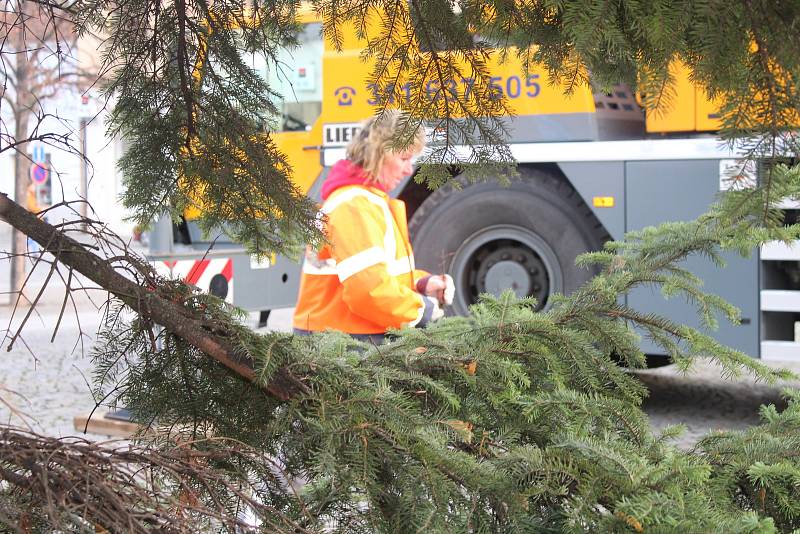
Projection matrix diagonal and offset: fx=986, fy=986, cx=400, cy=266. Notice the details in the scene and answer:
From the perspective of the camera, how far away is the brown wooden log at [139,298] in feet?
6.13

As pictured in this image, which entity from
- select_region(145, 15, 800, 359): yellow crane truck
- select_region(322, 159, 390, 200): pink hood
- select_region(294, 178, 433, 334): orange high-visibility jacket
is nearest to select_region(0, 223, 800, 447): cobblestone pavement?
select_region(145, 15, 800, 359): yellow crane truck

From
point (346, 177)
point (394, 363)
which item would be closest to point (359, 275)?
point (346, 177)

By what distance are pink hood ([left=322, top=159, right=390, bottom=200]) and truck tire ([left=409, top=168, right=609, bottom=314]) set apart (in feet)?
6.80

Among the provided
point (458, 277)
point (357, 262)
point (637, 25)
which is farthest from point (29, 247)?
point (458, 277)

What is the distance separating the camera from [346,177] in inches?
157

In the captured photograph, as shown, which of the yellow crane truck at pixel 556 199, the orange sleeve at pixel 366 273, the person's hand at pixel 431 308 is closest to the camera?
the orange sleeve at pixel 366 273

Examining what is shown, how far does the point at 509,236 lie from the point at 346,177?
2442mm

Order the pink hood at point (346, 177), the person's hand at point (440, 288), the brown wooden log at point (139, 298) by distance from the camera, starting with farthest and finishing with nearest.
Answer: the person's hand at point (440, 288)
the pink hood at point (346, 177)
the brown wooden log at point (139, 298)

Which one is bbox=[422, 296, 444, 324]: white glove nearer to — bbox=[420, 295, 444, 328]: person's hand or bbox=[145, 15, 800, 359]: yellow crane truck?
bbox=[420, 295, 444, 328]: person's hand

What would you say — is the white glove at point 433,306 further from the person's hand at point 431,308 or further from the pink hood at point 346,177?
the pink hood at point 346,177

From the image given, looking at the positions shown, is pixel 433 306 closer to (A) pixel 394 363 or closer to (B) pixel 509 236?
(A) pixel 394 363

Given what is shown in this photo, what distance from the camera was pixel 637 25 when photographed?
1.45 m

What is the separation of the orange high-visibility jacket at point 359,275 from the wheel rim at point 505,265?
2.16 m

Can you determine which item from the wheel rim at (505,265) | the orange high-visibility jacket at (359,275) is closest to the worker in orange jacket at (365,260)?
the orange high-visibility jacket at (359,275)
